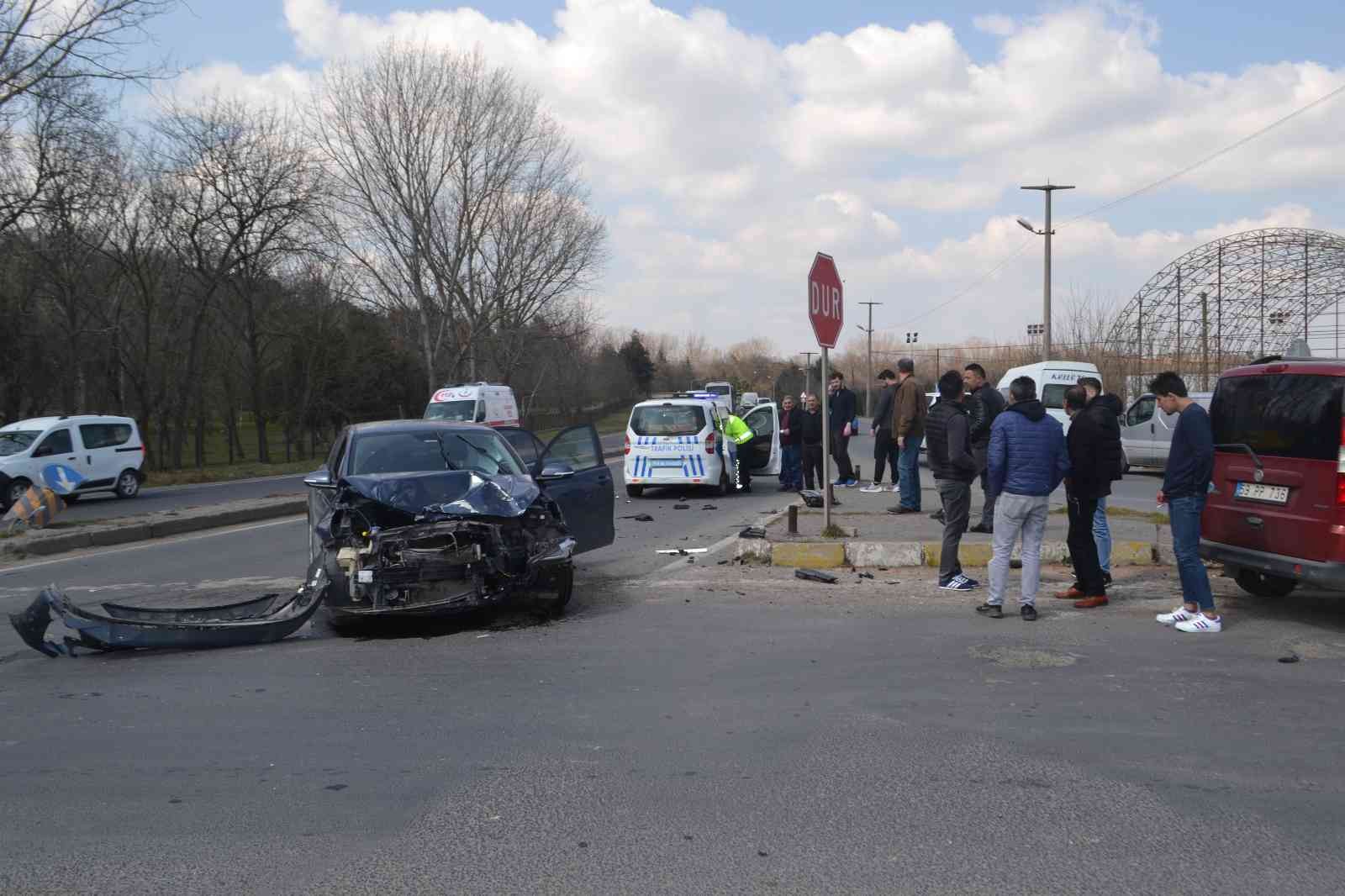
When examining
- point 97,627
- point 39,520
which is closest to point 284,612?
point 97,627

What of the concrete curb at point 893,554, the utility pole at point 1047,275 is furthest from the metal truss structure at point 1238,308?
the concrete curb at point 893,554

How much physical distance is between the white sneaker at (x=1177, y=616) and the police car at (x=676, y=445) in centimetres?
1148

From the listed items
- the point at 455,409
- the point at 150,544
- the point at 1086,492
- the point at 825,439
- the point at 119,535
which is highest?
the point at 455,409

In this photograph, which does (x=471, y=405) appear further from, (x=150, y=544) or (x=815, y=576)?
(x=815, y=576)

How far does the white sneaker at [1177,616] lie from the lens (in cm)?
777

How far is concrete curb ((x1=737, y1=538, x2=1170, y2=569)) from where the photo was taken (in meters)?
10.6

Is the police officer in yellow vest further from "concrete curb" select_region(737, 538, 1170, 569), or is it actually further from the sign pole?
"concrete curb" select_region(737, 538, 1170, 569)

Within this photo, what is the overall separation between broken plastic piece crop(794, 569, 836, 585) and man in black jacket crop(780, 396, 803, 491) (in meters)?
8.07

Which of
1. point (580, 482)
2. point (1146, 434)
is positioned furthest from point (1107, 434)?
point (1146, 434)

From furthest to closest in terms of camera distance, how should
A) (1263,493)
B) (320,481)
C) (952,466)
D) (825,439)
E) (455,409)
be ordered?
(455,409) → (825,439) → (952,466) → (320,481) → (1263,493)

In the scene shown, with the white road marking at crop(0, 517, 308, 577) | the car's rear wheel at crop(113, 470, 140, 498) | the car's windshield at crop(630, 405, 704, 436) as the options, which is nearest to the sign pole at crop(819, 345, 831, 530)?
the car's windshield at crop(630, 405, 704, 436)

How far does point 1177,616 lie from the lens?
25.7 ft

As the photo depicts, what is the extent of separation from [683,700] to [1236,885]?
119 inches

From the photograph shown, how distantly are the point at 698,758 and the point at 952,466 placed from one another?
4929 millimetres
